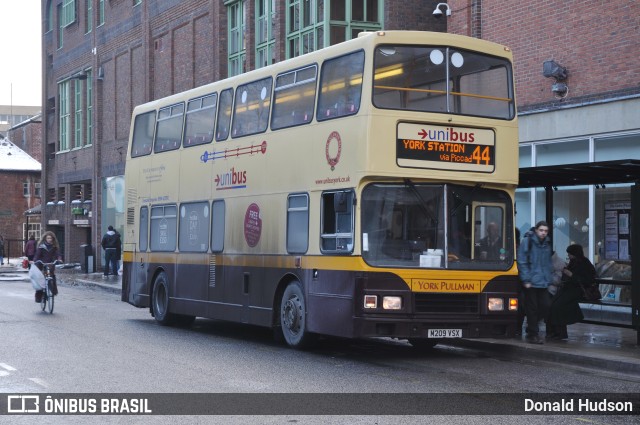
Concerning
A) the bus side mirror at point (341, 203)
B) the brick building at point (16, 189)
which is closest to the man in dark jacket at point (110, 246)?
the bus side mirror at point (341, 203)

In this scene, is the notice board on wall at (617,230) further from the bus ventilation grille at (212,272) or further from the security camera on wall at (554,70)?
the bus ventilation grille at (212,272)

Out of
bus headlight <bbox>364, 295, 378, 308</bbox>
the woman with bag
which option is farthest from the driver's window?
the woman with bag

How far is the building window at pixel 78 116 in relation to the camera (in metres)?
50.7

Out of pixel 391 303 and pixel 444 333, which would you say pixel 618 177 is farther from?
pixel 391 303

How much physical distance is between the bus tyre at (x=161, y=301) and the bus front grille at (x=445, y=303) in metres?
7.27

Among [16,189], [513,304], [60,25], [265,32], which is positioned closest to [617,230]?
[513,304]

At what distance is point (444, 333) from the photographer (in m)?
13.9

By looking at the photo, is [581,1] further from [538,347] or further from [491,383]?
[491,383]

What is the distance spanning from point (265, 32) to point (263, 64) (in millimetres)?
1006

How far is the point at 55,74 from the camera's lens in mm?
54469

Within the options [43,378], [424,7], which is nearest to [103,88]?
Result: [424,7]

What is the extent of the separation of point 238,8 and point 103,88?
46.3 feet

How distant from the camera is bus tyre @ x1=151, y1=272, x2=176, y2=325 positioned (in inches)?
781

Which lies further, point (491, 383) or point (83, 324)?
point (83, 324)
